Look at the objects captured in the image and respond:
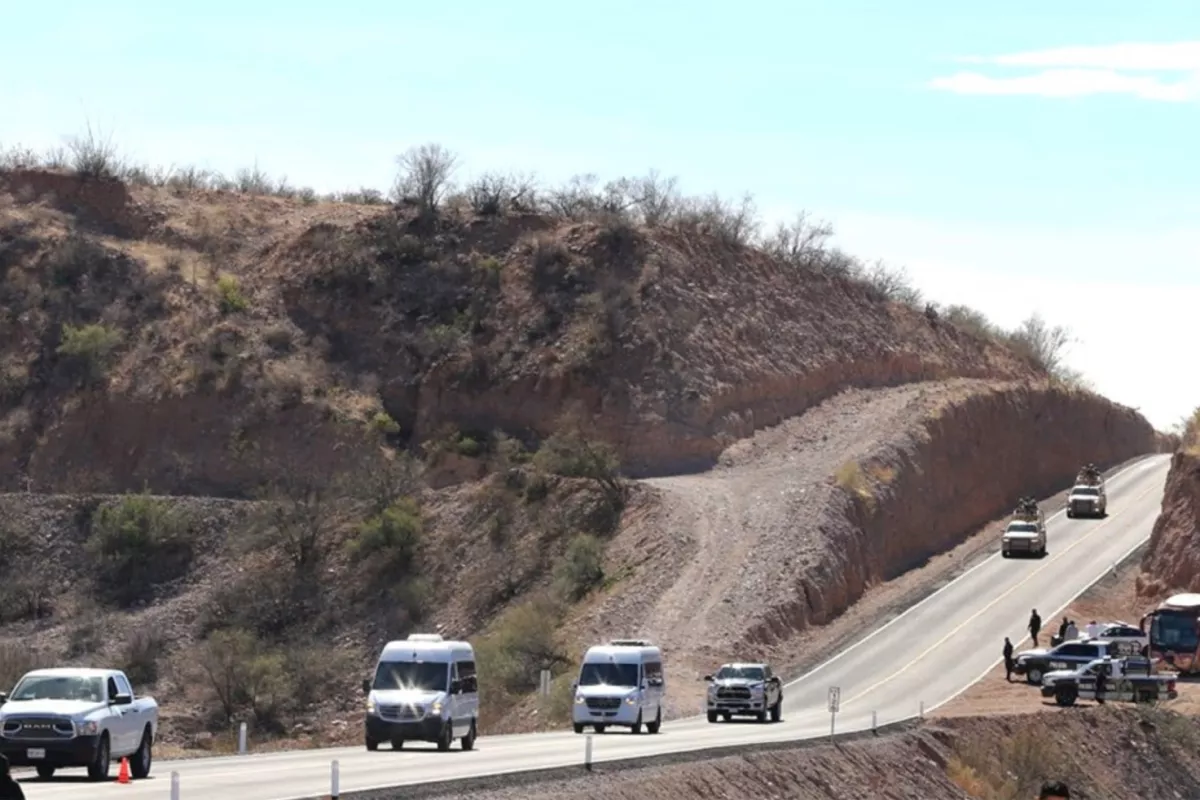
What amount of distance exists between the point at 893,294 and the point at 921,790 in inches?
3119

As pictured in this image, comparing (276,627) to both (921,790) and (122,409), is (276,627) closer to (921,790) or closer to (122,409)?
(122,409)

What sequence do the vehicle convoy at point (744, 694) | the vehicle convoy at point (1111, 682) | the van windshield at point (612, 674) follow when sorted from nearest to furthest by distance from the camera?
the van windshield at point (612, 674)
the vehicle convoy at point (744, 694)
the vehicle convoy at point (1111, 682)

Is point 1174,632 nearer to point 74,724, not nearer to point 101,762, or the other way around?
point 101,762

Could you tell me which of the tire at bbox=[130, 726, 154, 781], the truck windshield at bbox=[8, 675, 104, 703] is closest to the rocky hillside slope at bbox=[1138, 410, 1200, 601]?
the tire at bbox=[130, 726, 154, 781]

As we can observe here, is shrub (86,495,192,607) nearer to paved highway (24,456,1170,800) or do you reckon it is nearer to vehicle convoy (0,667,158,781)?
paved highway (24,456,1170,800)

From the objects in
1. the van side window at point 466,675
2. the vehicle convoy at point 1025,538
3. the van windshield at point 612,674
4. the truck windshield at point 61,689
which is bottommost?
the van windshield at point 612,674

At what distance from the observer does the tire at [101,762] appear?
30125 millimetres

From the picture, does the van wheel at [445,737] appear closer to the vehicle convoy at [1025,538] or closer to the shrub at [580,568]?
the shrub at [580,568]

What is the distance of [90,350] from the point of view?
95125 millimetres

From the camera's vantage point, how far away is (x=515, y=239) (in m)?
105

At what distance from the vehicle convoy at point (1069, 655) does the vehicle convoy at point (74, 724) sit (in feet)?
101

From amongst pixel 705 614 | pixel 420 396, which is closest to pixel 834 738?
pixel 705 614

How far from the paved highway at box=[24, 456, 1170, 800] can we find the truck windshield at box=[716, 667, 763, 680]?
4.40 feet

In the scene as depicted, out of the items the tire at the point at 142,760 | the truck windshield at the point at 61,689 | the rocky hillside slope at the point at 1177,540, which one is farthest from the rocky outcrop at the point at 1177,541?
the truck windshield at the point at 61,689
